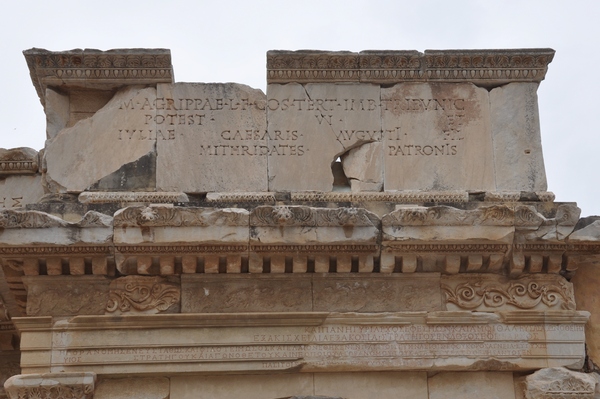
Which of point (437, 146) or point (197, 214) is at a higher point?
point (437, 146)

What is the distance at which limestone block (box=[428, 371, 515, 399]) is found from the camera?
967 cm

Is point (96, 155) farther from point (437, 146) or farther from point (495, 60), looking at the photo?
point (495, 60)

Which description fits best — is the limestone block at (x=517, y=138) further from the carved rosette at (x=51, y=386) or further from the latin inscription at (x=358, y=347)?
the carved rosette at (x=51, y=386)

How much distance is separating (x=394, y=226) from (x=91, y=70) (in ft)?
10.6

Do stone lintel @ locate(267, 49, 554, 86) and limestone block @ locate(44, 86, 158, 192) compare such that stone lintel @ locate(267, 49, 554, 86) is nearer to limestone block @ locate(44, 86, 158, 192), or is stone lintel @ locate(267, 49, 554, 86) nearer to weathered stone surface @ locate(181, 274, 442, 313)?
limestone block @ locate(44, 86, 158, 192)

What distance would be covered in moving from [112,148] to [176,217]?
1382mm

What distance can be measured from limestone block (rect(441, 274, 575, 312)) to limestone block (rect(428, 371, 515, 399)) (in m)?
0.57

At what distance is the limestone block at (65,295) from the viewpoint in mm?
9781

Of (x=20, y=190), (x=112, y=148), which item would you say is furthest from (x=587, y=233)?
(x=20, y=190)

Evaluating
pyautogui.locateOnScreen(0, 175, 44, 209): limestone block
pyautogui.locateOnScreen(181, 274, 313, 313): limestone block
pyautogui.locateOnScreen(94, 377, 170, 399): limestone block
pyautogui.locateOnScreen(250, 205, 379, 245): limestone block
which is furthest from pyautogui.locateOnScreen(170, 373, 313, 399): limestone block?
pyautogui.locateOnScreen(0, 175, 44, 209): limestone block

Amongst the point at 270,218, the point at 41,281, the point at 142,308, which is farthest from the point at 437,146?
the point at 41,281

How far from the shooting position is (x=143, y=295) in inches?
388

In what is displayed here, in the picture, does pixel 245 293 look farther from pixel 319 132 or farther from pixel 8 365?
pixel 8 365

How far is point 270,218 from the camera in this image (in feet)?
31.4
